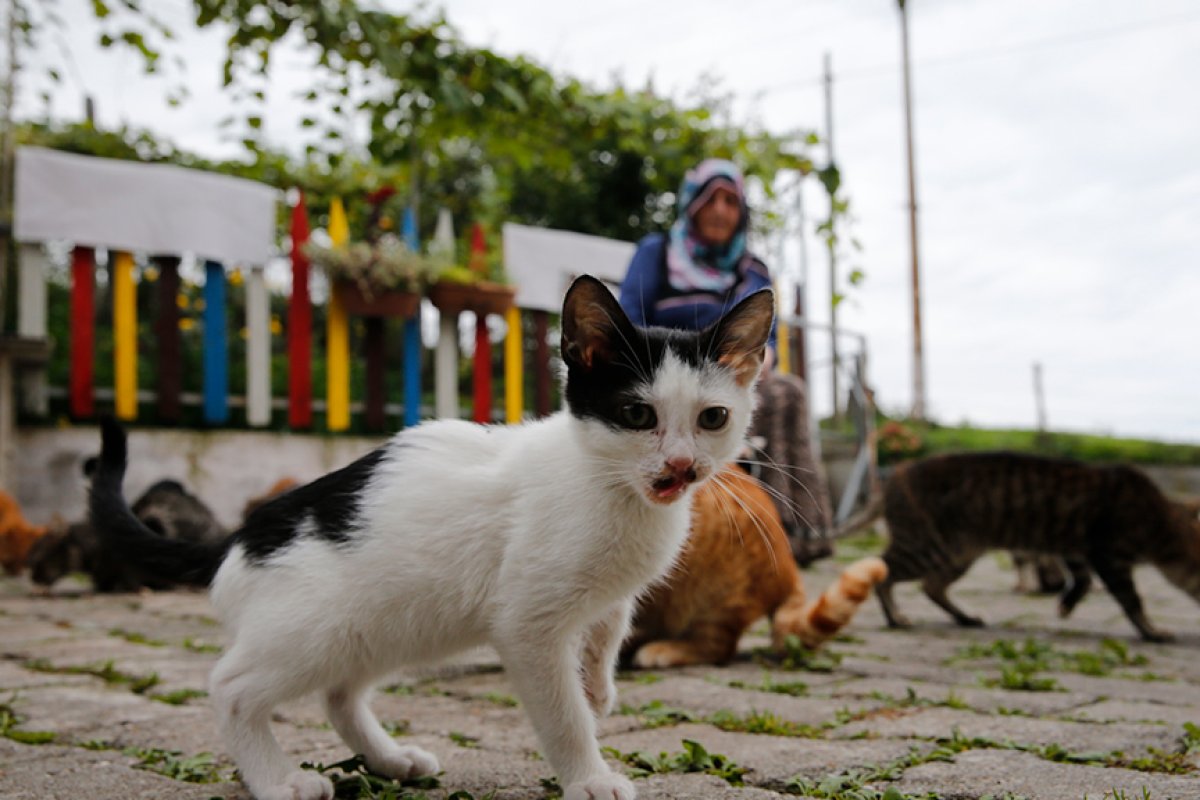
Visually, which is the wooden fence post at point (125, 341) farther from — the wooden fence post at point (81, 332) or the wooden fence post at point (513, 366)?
the wooden fence post at point (513, 366)

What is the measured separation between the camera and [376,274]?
24.2ft

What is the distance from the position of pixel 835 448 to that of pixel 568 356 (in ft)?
32.3

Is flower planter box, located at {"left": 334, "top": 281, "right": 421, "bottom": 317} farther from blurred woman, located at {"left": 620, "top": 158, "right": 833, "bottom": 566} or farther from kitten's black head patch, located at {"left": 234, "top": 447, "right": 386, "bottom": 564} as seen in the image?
kitten's black head patch, located at {"left": 234, "top": 447, "right": 386, "bottom": 564}

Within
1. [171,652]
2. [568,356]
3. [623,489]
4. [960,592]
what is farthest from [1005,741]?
[960,592]

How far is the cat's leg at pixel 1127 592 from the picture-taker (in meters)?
4.46

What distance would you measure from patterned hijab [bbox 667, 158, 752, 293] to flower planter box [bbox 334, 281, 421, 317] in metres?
3.16

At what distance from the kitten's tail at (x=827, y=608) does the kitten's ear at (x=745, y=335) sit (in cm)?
155

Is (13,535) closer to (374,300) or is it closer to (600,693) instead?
(374,300)

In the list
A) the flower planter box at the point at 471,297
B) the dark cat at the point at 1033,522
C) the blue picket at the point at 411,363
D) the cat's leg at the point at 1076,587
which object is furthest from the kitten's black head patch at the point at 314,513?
the blue picket at the point at 411,363

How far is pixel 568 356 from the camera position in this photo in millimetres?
1899

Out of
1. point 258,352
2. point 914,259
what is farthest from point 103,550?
point 914,259

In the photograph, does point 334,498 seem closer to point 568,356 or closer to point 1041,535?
point 568,356

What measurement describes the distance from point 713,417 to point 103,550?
4676 millimetres

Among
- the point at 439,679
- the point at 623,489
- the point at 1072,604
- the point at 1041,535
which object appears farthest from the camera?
the point at 1072,604
